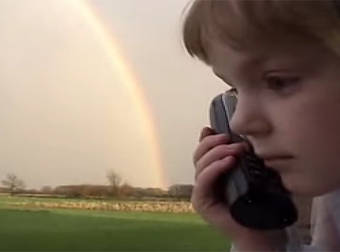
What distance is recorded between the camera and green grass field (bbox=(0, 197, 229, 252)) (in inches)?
52.5

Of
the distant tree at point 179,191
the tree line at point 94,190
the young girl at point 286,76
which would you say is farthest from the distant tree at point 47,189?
the young girl at point 286,76

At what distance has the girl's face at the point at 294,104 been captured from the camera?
396 mm

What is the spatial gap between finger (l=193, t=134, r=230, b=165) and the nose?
10cm

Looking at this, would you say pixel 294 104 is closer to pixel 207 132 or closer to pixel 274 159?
pixel 274 159

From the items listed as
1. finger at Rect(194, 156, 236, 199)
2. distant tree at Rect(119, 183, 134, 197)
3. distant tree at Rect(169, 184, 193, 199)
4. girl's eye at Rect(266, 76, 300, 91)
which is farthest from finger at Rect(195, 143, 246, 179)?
distant tree at Rect(119, 183, 134, 197)

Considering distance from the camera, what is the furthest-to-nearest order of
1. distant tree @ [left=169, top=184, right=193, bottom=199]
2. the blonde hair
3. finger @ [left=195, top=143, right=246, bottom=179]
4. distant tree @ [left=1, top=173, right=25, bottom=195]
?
distant tree @ [left=1, top=173, right=25, bottom=195] < distant tree @ [left=169, top=184, right=193, bottom=199] < finger @ [left=195, top=143, right=246, bottom=179] < the blonde hair

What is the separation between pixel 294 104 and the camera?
395mm

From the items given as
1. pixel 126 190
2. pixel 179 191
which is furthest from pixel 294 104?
pixel 126 190

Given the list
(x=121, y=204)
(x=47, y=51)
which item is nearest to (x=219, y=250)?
(x=121, y=204)

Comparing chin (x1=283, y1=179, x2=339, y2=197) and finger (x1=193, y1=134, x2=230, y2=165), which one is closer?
chin (x1=283, y1=179, x2=339, y2=197)

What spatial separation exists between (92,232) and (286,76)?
3.30 feet

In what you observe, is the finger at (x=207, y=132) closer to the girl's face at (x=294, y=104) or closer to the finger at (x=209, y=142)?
the finger at (x=209, y=142)

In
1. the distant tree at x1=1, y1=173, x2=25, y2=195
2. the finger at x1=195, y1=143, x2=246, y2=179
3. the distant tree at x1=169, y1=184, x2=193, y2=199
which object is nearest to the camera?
the finger at x1=195, y1=143, x2=246, y2=179

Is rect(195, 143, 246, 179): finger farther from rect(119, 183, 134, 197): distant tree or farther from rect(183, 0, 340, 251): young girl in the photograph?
rect(119, 183, 134, 197): distant tree
